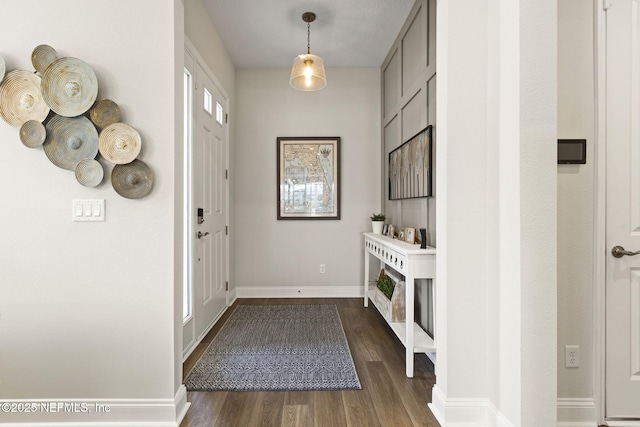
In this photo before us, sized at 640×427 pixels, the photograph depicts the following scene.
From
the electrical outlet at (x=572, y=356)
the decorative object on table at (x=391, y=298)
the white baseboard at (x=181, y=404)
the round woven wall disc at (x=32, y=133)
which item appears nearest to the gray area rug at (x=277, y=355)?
the white baseboard at (x=181, y=404)

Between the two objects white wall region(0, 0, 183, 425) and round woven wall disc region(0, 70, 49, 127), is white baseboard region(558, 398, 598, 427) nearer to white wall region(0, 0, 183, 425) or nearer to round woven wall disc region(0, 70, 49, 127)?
white wall region(0, 0, 183, 425)

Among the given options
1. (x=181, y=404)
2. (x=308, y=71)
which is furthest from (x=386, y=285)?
(x=308, y=71)

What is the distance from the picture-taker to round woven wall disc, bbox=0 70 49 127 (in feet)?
5.49

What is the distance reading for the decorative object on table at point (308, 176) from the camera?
420 cm

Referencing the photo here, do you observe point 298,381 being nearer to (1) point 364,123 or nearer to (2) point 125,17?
(2) point 125,17

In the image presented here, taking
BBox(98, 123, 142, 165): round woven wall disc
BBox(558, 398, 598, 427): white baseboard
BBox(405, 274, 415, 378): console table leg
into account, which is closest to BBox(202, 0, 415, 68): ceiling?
BBox(98, 123, 142, 165): round woven wall disc

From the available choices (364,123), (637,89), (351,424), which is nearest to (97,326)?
(351,424)

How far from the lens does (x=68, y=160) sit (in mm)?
1708

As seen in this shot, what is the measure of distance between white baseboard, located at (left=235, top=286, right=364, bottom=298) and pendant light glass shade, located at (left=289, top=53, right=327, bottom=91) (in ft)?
7.98

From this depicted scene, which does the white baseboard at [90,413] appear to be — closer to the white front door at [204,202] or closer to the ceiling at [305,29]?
the white front door at [204,202]

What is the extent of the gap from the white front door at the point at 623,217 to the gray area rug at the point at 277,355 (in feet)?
4.55

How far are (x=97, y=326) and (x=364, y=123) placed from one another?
3.48 m

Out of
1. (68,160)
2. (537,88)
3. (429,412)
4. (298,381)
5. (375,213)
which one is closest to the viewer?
(537,88)

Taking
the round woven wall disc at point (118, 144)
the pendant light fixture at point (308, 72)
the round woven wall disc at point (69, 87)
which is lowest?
the round woven wall disc at point (118, 144)
